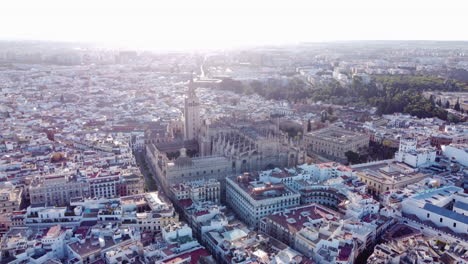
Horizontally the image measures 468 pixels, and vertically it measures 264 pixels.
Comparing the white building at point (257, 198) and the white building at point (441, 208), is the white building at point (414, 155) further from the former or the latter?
the white building at point (257, 198)

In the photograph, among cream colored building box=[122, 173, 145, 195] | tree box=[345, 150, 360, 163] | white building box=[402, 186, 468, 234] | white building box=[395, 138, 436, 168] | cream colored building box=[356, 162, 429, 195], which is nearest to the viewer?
white building box=[402, 186, 468, 234]

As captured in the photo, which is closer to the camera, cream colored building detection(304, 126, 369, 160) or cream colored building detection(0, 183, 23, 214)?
cream colored building detection(0, 183, 23, 214)

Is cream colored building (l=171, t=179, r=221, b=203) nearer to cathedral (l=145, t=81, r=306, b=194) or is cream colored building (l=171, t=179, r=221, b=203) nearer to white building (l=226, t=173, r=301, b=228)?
white building (l=226, t=173, r=301, b=228)

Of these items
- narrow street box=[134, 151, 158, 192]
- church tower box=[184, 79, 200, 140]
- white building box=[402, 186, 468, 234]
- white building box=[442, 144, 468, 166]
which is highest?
church tower box=[184, 79, 200, 140]

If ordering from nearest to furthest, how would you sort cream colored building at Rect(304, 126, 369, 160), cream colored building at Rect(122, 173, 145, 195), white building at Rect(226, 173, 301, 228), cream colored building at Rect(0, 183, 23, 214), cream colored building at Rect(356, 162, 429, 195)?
cream colored building at Rect(0, 183, 23, 214)
white building at Rect(226, 173, 301, 228)
cream colored building at Rect(122, 173, 145, 195)
cream colored building at Rect(356, 162, 429, 195)
cream colored building at Rect(304, 126, 369, 160)

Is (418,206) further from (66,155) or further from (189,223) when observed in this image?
(66,155)

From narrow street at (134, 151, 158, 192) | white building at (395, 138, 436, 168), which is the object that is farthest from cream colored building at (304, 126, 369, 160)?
narrow street at (134, 151, 158, 192)

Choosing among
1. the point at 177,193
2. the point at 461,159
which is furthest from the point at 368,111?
the point at 177,193

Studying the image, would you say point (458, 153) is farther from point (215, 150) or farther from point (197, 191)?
point (197, 191)
